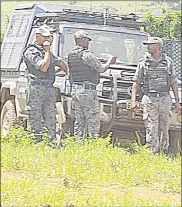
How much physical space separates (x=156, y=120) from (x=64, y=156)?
1.62 meters

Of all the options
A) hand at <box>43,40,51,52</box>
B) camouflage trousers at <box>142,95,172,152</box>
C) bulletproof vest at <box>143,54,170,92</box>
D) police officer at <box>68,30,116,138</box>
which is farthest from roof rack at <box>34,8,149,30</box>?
camouflage trousers at <box>142,95,172,152</box>

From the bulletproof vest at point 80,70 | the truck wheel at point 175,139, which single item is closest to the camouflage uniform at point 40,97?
the bulletproof vest at point 80,70

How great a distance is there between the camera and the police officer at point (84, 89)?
23.4 feet

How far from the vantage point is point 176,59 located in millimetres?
9688

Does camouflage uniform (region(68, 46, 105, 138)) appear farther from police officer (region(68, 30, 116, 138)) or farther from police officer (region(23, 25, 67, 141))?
police officer (region(23, 25, 67, 141))

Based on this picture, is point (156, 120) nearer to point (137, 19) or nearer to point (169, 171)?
point (169, 171)

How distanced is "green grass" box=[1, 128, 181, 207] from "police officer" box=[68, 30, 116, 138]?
0.57 metres

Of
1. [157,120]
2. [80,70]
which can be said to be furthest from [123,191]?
[80,70]

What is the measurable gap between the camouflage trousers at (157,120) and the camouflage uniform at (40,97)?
106 cm

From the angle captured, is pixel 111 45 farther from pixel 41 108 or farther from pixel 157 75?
pixel 41 108

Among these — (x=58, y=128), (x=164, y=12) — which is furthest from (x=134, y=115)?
(x=164, y=12)

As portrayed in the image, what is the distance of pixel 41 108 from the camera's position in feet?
23.3

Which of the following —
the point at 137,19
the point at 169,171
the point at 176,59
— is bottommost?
the point at 169,171

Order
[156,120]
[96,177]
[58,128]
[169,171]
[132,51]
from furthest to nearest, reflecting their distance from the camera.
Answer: [132,51], [58,128], [156,120], [169,171], [96,177]
